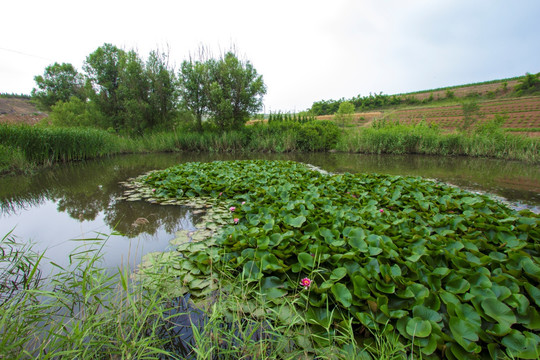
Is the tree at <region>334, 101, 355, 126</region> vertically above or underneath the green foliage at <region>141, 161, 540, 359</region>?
above

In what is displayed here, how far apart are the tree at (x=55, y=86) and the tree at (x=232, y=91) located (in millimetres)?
20186

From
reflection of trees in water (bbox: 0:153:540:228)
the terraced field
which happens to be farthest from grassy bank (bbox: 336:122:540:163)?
the terraced field

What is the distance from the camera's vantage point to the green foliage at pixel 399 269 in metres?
1.12

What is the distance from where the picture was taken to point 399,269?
1.47 metres

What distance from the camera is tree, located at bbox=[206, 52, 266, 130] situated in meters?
15.0

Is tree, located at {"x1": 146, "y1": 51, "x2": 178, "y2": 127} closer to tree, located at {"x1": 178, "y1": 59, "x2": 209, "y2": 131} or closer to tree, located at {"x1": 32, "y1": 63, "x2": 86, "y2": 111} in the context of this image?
tree, located at {"x1": 178, "y1": 59, "x2": 209, "y2": 131}

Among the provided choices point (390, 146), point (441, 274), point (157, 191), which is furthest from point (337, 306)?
point (390, 146)

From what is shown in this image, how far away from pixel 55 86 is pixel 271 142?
28844 millimetres

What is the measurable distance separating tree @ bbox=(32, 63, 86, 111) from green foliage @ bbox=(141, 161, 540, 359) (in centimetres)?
3273

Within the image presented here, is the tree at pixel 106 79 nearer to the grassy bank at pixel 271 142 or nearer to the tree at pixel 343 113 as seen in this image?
the grassy bank at pixel 271 142

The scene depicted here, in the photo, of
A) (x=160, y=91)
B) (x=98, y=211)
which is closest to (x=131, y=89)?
(x=160, y=91)

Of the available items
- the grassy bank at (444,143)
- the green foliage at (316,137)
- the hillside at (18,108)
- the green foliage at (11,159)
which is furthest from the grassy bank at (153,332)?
the hillside at (18,108)

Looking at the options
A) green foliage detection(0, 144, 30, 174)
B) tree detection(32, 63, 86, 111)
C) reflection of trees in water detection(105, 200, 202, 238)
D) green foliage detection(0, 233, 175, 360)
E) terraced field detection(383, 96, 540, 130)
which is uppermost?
tree detection(32, 63, 86, 111)

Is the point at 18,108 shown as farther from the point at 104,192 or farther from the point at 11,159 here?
the point at 104,192
